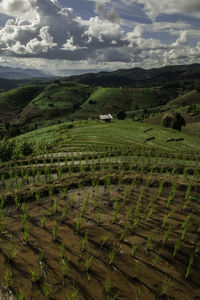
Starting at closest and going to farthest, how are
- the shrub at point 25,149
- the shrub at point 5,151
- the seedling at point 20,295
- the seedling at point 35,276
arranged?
the seedling at point 20,295 < the seedling at point 35,276 < the shrub at point 5,151 < the shrub at point 25,149

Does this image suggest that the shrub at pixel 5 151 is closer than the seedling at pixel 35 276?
No

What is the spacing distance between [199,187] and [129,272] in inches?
293

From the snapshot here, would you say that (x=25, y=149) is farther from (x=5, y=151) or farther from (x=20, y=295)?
(x=20, y=295)

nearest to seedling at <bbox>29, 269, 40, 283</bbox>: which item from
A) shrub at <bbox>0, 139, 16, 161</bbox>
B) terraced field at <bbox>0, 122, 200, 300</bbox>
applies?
terraced field at <bbox>0, 122, 200, 300</bbox>

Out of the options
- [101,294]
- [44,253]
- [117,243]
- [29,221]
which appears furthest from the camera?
[29,221]

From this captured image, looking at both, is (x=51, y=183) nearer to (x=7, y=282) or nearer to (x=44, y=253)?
(x=44, y=253)

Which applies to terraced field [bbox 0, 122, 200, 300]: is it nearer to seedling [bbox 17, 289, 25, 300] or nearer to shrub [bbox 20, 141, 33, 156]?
seedling [bbox 17, 289, 25, 300]

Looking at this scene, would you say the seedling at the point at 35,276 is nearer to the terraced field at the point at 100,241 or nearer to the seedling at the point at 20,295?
the terraced field at the point at 100,241

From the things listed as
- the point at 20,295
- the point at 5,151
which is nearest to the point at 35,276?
the point at 20,295

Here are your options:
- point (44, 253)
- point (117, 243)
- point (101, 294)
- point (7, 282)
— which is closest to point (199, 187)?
point (117, 243)

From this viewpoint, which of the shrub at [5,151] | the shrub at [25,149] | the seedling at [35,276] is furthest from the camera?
the shrub at [25,149]

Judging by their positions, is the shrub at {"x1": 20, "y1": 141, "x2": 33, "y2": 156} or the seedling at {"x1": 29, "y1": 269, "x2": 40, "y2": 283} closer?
the seedling at {"x1": 29, "y1": 269, "x2": 40, "y2": 283}

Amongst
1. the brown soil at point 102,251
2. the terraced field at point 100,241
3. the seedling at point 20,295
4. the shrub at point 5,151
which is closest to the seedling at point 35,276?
the terraced field at point 100,241

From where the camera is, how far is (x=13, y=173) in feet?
44.6
